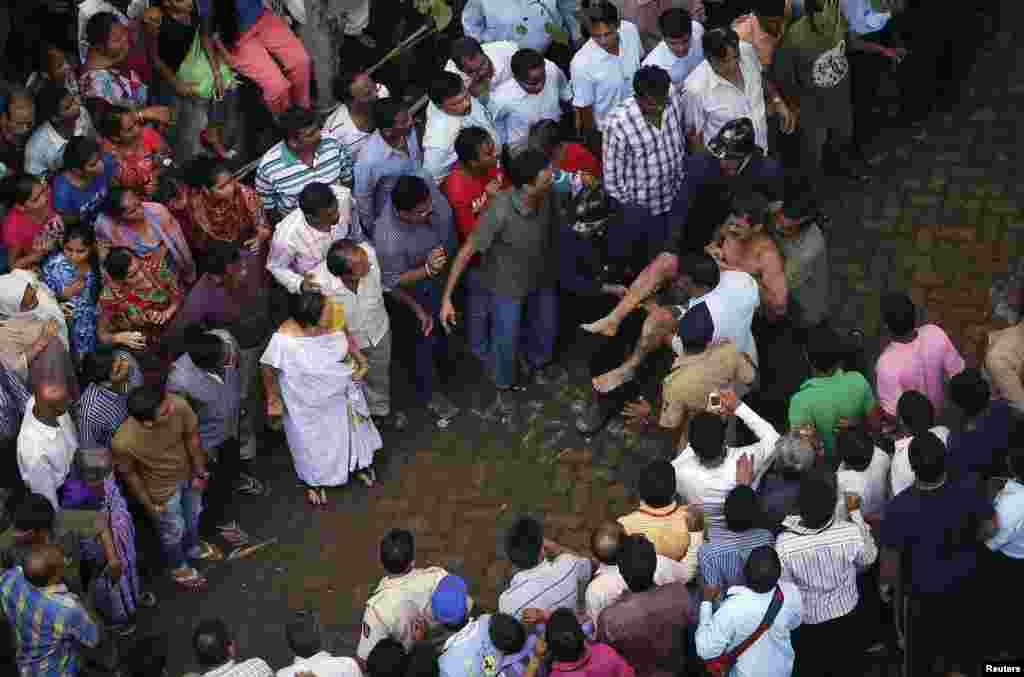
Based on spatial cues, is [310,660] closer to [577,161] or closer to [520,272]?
[520,272]

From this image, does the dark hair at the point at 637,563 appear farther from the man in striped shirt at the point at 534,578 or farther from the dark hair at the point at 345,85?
the dark hair at the point at 345,85

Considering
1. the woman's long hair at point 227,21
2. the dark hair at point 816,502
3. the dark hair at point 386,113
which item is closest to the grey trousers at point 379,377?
the dark hair at point 386,113

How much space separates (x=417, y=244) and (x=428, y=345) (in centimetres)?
77

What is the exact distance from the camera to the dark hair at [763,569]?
6527 millimetres

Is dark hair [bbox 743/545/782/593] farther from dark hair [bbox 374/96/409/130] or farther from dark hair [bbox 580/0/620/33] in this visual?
dark hair [bbox 580/0/620/33]

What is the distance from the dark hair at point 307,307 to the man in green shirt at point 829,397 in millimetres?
2598

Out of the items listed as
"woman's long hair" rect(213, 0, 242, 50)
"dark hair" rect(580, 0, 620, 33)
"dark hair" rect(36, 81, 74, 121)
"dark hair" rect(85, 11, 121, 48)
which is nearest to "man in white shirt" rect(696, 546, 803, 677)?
→ "dark hair" rect(580, 0, 620, 33)

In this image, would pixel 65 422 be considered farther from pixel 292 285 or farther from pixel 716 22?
pixel 716 22

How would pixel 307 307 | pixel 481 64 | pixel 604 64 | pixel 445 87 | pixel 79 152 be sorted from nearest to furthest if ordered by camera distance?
pixel 307 307 → pixel 79 152 → pixel 445 87 → pixel 481 64 → pixel 604 64

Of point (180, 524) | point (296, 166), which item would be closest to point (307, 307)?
point (296, 166)

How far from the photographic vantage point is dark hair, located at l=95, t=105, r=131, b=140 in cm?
878

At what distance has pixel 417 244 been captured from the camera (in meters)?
8.80

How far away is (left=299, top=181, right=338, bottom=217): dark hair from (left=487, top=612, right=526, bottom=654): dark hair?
116 inches

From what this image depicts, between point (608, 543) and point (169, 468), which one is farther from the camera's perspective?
point (169, 468)
